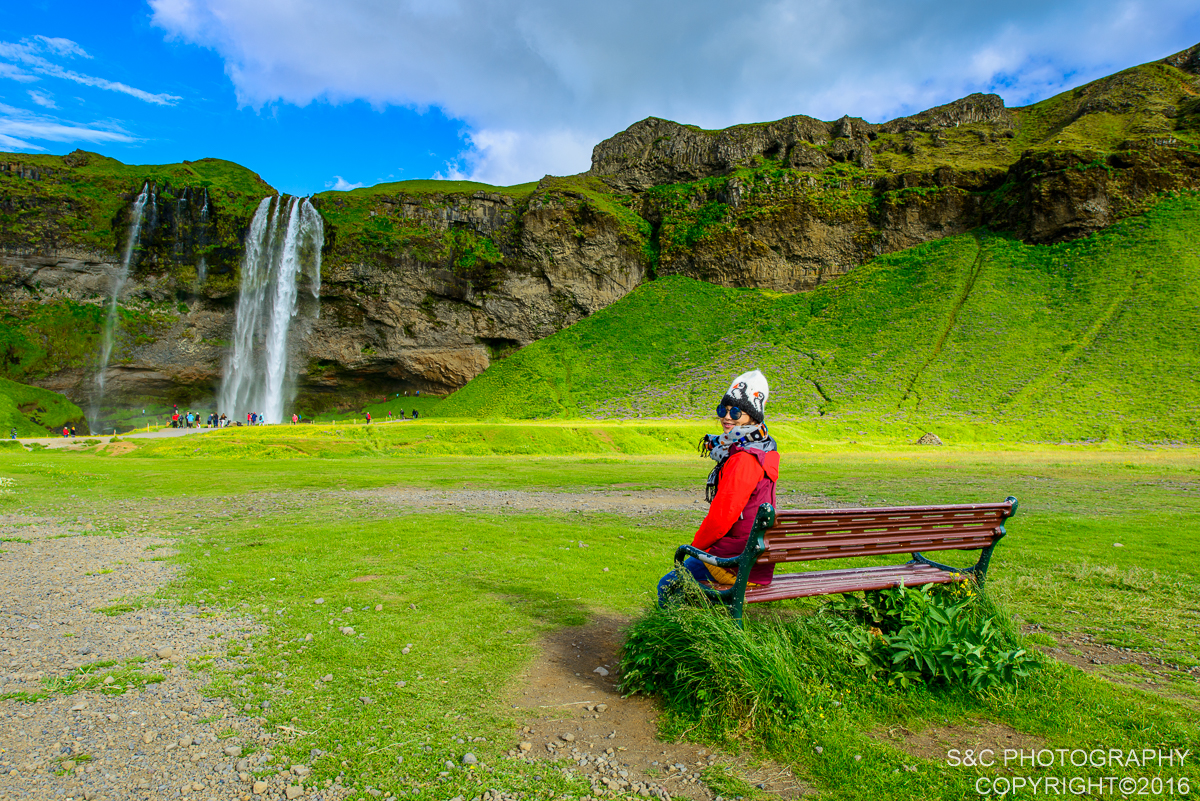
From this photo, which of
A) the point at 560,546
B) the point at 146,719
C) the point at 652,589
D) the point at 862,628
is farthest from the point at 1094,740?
the point at 560,546

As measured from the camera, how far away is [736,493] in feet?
14.4

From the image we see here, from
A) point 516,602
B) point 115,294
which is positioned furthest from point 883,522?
point 115,294

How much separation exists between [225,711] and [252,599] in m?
2.72

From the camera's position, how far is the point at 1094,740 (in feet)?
11.4

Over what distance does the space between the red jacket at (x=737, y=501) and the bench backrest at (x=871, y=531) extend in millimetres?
387

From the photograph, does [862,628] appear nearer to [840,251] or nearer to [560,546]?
[560,546]

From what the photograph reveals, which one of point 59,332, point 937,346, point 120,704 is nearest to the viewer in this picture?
point 120,704

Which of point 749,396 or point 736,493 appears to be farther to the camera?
point 749,396

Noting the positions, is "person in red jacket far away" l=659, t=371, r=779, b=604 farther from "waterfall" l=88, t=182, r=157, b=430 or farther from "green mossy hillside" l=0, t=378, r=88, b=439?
"waterfall" l=88, t=182, r=157, b=430

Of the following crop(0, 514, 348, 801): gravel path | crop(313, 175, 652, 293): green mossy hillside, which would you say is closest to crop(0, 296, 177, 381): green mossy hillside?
crop(313, 175, 652, 293): green mossy hillside

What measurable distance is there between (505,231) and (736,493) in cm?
6734

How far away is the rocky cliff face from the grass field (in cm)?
4736

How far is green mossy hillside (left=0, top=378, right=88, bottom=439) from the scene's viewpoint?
150ft

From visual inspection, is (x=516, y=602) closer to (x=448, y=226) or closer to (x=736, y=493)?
(x=736, y=493)
